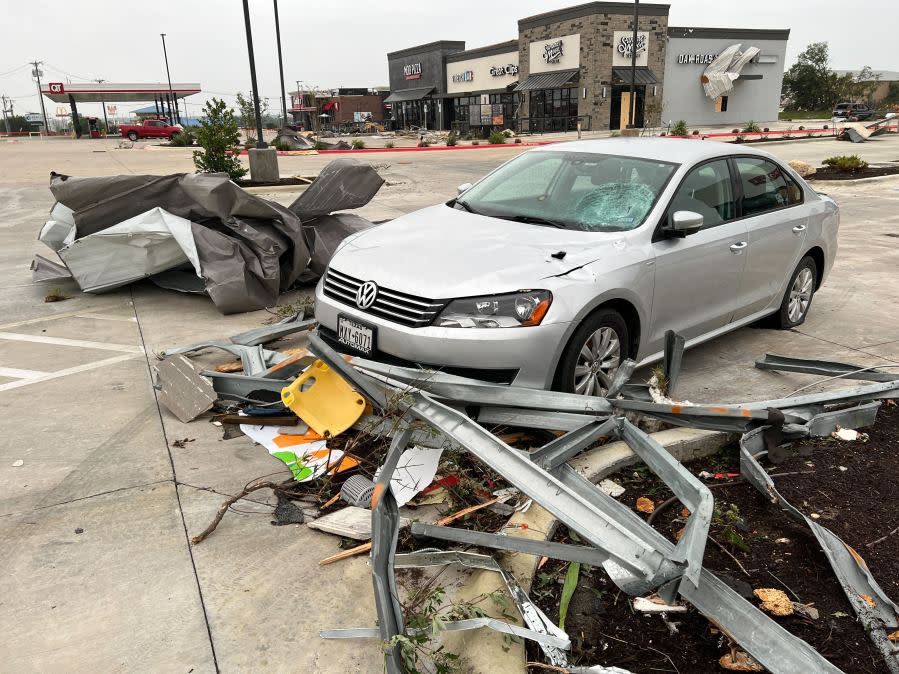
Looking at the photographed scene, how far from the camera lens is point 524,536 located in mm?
3133

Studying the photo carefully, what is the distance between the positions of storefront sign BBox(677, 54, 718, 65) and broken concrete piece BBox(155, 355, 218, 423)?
50.1 m

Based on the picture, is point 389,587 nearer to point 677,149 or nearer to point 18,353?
point 677,149

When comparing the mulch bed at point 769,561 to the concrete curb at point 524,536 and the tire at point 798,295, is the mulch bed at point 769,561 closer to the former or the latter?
the concrete curb at point 524,536

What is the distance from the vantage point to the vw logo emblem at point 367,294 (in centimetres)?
411

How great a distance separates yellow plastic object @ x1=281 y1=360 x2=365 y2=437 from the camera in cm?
410

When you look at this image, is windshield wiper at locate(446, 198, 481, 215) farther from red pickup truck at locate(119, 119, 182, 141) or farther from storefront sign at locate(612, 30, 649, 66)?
red pickup truck at locate(119, 119, 182, 141)

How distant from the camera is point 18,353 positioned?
18.9ft

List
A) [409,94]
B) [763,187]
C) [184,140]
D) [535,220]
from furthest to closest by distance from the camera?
[409,94] → [184,140] → [763,187] → [535,220]

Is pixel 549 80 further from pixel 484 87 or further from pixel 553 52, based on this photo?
pixel 484 87

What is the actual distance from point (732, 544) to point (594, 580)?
694 mm

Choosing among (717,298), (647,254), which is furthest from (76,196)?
(717,298)

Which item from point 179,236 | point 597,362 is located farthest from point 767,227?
point 179,236

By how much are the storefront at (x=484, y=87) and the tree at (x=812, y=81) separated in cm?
3505

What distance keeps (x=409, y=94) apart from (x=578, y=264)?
62373 mm
